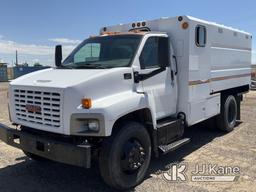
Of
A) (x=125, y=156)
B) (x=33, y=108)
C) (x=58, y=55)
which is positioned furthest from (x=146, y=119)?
(x=58, y=55)

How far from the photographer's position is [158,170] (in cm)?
617

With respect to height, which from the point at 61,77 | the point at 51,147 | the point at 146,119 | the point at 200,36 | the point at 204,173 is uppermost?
the point at 200,36

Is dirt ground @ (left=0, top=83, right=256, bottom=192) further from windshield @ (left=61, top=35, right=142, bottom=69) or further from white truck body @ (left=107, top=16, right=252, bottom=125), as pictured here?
windshield @ (left=61, top=35, right=142, bottom=69)

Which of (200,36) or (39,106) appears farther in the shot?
(200,36)

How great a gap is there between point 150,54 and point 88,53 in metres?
1.18

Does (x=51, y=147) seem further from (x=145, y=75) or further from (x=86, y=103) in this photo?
(x=145, y=75)

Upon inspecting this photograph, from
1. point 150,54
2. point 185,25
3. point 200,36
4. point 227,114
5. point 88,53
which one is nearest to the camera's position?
point 150,54

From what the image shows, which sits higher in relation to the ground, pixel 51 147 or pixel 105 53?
pixel 105 53

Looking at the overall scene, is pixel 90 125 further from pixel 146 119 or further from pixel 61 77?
pixel 146 119

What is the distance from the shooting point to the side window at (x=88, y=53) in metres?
6.11

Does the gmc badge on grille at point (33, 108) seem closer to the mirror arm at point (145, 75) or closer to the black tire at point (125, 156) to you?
the black tire at point (125, 156)

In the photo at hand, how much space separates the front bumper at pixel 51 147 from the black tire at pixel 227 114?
5331mm

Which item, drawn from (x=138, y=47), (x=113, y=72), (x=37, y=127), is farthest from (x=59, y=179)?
(x=138, y=47)

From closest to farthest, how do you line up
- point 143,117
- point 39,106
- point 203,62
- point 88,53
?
1. point 39,106
2. point 143,117
3. point 88,53
4. point 203,62
